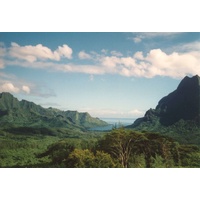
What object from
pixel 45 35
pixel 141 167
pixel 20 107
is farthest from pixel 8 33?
pixel 141 167

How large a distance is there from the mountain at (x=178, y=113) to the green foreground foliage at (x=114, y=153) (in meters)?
0.33

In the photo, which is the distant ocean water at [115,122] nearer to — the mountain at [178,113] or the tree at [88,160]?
the mountain at [178,113]

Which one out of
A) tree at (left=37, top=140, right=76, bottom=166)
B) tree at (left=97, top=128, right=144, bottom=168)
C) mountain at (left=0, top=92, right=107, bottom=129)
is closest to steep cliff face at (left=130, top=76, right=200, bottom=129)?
tree at (left=97, top=128, right=144, bottom=168)

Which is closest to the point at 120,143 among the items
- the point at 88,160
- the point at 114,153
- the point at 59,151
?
the point at 114,153

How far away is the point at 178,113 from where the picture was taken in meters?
8.90

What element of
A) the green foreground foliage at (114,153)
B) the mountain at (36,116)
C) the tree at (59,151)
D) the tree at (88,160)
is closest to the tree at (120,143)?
the green foreground foliage at (114,153)

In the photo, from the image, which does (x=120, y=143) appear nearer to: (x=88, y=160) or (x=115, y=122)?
(x=115, y=122)

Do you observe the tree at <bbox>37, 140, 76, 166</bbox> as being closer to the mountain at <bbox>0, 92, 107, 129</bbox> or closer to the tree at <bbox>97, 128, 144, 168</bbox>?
the mountain at <bbox>0, 92, 107, 129</bbox>

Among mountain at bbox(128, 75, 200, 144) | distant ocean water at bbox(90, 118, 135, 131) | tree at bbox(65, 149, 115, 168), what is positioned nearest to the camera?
tree at bbox(65, 149, 115, 168)

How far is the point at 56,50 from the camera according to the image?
7676 millimetres

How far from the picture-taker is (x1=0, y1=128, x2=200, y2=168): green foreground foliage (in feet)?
24.5
